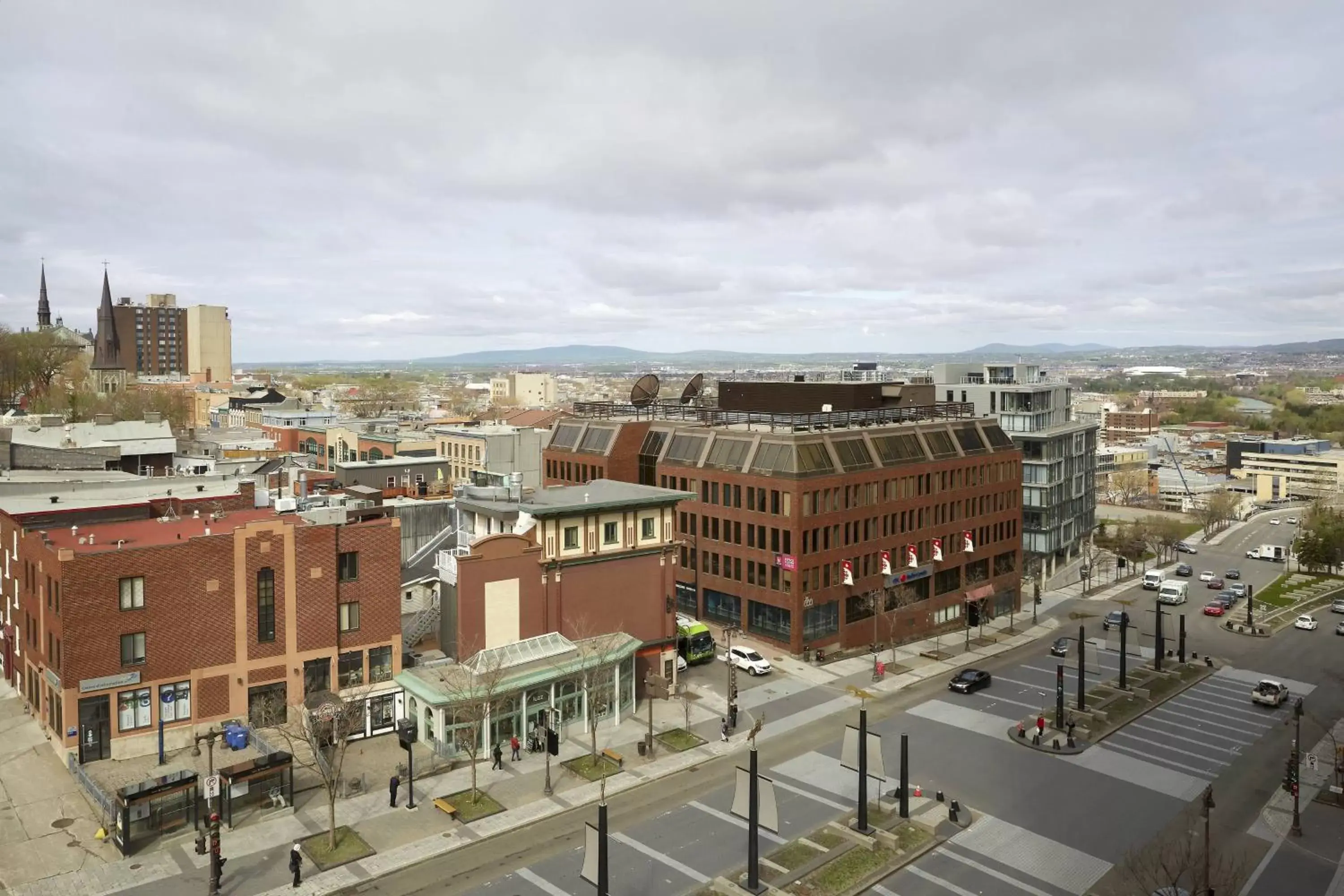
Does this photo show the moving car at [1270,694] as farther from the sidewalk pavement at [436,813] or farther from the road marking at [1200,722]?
the sidewalk pavement at [436,813]

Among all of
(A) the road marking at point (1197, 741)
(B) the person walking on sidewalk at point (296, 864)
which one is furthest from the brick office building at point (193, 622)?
(A) the road marking at point (1197, 741)

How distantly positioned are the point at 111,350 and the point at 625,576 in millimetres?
180669

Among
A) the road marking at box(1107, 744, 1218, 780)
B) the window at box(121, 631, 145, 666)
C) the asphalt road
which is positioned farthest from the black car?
the window at box(121, 631, 145, 666)

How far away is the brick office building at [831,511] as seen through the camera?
6819cm

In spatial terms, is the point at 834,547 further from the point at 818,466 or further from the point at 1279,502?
the point at 1279,502

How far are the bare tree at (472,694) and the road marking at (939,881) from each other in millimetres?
19914

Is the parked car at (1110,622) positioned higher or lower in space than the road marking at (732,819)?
lower

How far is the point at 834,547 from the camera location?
69188mm

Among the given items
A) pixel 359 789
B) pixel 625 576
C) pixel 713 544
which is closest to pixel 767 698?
pixel 625 576

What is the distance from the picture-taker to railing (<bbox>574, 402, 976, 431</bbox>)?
74750 mm

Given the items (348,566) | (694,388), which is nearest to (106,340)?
(694,388)

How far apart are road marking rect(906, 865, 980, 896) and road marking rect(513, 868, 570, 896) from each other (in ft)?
45.1

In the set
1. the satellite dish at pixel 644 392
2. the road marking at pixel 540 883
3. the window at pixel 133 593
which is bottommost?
the road marking at pixel 540 883

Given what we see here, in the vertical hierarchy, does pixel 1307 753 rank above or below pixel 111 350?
below
